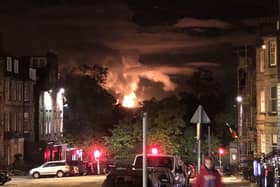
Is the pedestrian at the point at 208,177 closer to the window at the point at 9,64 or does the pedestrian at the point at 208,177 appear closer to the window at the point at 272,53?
the window at the point at 272,53

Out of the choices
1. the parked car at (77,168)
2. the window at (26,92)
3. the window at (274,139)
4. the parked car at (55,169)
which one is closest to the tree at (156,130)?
the window at (26,92)

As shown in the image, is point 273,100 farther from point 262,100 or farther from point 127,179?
point 127,179

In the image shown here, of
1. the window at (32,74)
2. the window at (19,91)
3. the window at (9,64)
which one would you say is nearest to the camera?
the window at (9,64)

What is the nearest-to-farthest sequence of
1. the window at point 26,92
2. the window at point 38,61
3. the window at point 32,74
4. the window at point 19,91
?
→ the window at point 19,91
the window at point 26,92
the window at point 32,74
the window at point 38,61

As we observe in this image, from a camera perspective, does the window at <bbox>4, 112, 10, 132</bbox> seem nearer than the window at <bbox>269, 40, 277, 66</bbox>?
No

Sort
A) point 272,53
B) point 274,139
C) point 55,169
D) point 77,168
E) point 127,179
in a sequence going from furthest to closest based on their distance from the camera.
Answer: point 77,168
point 55,169
point 274,139
point 272,53
point 127,179

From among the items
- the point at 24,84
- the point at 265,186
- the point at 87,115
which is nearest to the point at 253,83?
the point at 24,84

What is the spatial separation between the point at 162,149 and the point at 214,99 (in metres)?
41.6

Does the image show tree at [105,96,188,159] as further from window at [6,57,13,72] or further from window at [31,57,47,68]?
window at [6,57,13,72]

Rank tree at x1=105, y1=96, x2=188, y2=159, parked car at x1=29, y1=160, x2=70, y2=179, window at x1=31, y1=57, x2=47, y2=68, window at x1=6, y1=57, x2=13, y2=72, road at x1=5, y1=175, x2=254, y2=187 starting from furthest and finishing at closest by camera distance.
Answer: window at x1=31, y1=57, x2=47, y2=68, tree at x1=105, y1=96, x2=188, y2=159, window at x1=6, y1=57, x2=13, y2=72, parked car at x1=29, y1=160, x2=70, y2=179, road at x1=5, y1=175, x2=254, y2=187

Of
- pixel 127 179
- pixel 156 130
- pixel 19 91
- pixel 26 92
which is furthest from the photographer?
pixel 26 92

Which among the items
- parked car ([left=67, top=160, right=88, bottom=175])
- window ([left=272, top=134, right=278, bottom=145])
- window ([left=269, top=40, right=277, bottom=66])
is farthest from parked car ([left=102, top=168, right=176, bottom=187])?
parked car ([left=67, top=160, right=88, bottom=175])

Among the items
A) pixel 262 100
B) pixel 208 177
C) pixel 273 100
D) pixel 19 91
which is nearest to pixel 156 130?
pixel 19 91

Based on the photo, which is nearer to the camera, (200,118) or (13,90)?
(200,118)
